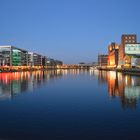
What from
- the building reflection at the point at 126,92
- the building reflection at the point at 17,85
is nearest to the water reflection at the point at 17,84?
the building reflection at the point at 17,85

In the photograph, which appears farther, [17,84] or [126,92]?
[17,84]

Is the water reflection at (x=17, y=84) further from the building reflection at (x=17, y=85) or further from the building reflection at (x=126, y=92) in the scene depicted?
the building reflection at (x=126, y=92)

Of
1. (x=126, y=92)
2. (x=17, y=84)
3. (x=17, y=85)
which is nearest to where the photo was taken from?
(x=126, y=92)

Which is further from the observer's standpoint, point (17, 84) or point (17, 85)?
point (17, 84)

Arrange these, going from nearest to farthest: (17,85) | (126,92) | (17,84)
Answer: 1. (126,92)
2. (17,85)
3. (17,84)

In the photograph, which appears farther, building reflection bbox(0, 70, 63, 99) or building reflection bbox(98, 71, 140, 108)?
building reflection bbox(0, 70, 63, 99)

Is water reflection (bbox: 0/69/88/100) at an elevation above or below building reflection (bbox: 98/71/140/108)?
above

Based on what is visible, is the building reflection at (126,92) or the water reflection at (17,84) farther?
the water reflection at (17,84)

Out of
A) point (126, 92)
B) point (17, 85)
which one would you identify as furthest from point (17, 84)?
point (126, 92)

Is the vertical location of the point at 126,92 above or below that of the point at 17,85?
below

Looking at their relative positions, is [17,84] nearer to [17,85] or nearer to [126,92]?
[17,85]

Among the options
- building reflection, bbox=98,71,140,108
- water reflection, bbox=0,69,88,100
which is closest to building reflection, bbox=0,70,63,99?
water reflection, bbox=0,69,88,100

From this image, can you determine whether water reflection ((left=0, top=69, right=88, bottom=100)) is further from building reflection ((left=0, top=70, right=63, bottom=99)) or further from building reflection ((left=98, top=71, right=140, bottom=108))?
building reflection ((left=98, top=71, right=140, bottom=108))

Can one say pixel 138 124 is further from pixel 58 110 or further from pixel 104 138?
pixel 58 110
